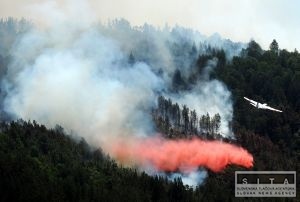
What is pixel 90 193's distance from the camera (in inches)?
5906

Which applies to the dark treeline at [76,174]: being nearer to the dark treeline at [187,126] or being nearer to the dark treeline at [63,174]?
the dark treeline at [63,174]

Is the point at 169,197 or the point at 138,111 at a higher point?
the point at 138,111

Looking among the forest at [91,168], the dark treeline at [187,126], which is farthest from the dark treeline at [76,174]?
the dark treeline at [187,126]

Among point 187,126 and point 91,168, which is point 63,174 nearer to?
point 91,168

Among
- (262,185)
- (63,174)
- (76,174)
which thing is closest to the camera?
(262,185)

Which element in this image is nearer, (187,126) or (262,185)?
(262,185)

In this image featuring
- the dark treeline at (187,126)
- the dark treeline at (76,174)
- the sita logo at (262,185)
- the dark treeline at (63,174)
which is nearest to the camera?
the dark treeline at (63,174)

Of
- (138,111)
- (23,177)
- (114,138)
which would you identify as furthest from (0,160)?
(138,111)

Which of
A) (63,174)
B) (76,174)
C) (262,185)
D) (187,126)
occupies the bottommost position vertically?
(262,185)

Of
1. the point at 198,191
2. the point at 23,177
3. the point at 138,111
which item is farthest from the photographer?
the point at 138,111

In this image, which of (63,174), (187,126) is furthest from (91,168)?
(187,126)

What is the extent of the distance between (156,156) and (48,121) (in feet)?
103

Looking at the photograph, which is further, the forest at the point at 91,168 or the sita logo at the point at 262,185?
the sita logo at the point at 262,185

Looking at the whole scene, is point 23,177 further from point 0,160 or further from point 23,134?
point 23,134
